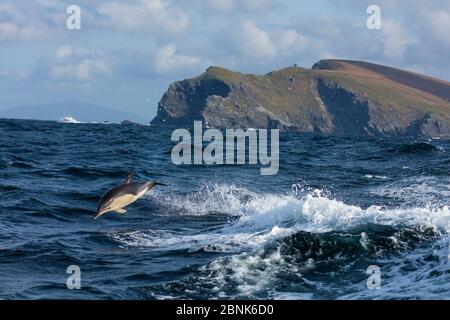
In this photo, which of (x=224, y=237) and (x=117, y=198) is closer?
(x=117, y=198)

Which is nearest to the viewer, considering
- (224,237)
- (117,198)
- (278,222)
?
(117,198)

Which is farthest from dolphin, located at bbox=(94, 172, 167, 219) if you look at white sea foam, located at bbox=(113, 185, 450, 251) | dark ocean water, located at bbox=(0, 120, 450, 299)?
white sea foam, located at bbox=(113, 185, 450, 251)

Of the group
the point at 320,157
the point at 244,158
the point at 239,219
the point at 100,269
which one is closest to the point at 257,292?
the point at 100,269

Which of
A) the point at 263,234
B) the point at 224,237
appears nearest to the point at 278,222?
the point at 263,234

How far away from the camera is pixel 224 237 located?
1933 cm

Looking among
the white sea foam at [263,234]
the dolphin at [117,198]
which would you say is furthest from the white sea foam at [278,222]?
the dolphin at [117,198]

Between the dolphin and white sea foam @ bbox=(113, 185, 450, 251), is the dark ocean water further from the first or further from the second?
the dolphin

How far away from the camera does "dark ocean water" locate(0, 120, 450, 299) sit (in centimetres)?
1419

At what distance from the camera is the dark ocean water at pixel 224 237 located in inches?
559

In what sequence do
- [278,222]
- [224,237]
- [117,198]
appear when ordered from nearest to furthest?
[117,198] < [224,237] < [278,222]

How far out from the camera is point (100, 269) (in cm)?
1584

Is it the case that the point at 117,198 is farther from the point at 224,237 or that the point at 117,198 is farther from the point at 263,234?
the point at 263,234
